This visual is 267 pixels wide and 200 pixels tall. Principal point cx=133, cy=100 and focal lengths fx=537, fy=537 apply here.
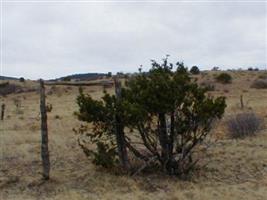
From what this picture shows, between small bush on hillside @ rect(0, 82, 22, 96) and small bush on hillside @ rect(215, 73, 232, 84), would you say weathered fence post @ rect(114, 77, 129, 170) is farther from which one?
small bush on hillside @ rect(0, 82, 22, 96)

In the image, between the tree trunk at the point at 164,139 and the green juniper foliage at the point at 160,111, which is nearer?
the green juniper foliage at the point at 160,111

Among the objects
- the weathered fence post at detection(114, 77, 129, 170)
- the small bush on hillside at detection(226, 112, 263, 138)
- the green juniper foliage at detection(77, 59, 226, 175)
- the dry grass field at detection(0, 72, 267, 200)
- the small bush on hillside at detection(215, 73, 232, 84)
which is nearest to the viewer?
the dry grass field at detection(0, 72, 267, 200)

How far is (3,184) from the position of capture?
1095 centimetres

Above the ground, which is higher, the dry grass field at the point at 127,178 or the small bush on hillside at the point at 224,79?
the small bush on hillside at the point at 224,79

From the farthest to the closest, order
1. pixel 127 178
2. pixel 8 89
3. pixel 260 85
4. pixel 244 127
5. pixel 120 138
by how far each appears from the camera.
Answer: pixel 8 89, pixel 260 85, pixel 244 127, pixel 120 138, pixel 127 178

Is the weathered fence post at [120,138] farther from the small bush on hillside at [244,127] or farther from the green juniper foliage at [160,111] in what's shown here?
the small bush on hillside at [244,127]

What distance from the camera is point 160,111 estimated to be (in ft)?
37.2

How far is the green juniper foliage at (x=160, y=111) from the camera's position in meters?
11.2

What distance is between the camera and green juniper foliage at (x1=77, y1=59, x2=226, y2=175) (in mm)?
11234

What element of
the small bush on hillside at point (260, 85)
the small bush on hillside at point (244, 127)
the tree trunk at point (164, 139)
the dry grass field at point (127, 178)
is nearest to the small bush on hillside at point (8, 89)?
the small bush on hillside at point (260, 85)

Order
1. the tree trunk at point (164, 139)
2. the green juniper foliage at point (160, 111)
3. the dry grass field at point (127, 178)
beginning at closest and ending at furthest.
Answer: the dry grass field at point (127, 178)
the green juniper foliage at point (160, 111)
the tree trunk at point (164, 139)

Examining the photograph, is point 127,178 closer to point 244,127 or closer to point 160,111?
point 160,111

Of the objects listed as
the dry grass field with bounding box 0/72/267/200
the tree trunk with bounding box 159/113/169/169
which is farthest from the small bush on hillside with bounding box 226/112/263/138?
the tree trunk with bounding box 159/113/169/169

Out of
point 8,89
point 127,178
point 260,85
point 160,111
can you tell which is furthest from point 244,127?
point 8,89
